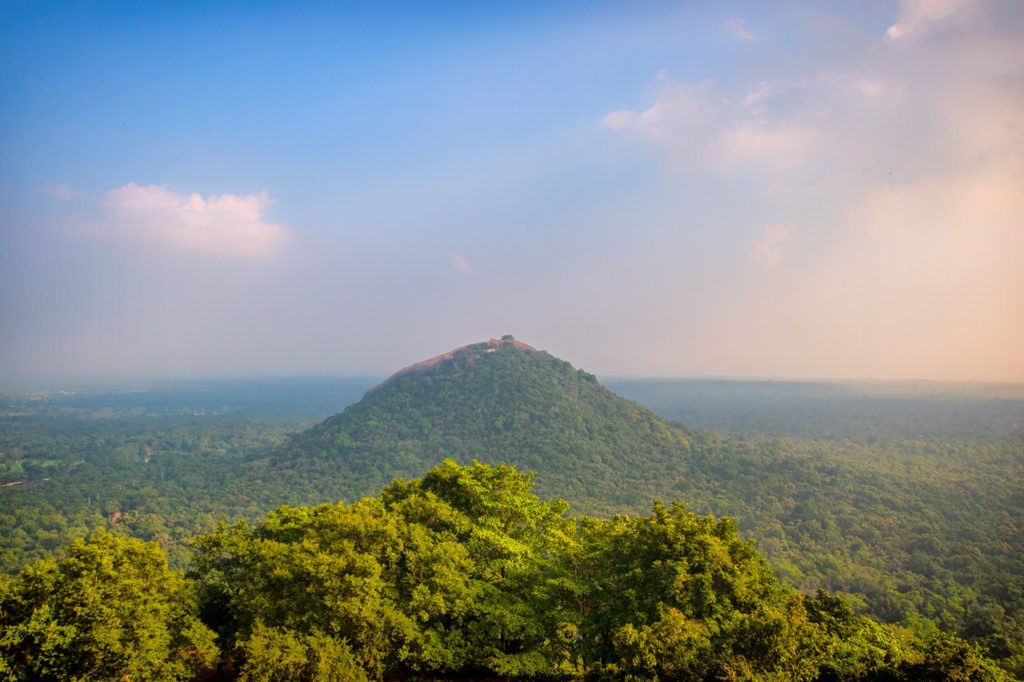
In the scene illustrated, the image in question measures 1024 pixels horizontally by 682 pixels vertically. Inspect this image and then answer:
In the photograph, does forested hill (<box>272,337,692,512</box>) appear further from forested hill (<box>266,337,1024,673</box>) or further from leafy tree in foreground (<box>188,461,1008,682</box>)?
leafy tree in foreground (<box>188,461,1008,682</box>)

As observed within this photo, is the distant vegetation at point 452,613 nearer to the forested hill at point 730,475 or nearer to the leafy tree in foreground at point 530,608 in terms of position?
the leafy tree in foreground at point 530,608

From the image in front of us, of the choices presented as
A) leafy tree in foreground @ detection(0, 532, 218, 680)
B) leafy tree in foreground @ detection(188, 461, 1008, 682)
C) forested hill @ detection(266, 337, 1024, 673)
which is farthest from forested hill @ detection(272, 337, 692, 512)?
leafy tree in foreground @ detection(0, 532, 218, 680)

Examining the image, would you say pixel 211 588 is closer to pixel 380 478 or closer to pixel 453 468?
pixel 453 468

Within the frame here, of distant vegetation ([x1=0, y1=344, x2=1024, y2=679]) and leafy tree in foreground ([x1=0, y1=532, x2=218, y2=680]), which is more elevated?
leafy tree in foreground ([x1=0, y1=532, x2=218, y2=680])

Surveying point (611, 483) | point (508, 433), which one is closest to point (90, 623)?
point (611, 483)

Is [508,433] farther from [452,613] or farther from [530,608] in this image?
[452,613]

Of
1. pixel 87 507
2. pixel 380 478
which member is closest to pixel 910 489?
pixel 380 478
